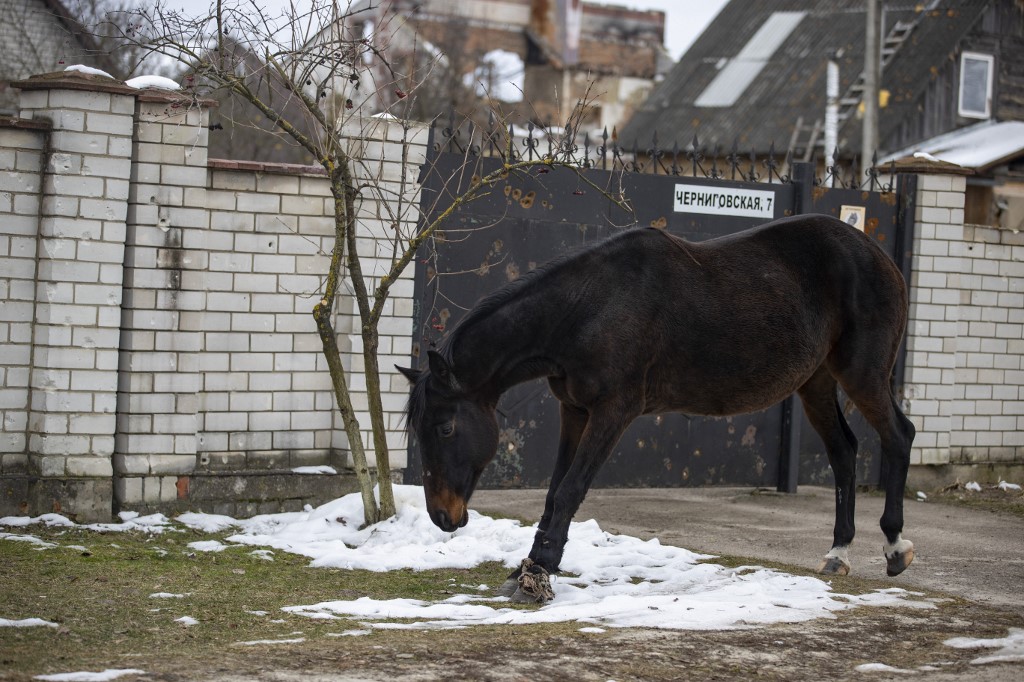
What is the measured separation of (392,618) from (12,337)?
3664mm

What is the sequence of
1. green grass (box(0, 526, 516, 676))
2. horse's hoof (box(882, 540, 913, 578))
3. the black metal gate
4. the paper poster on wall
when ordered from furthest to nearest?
1. the paper poster on wall
2. the black metal gate
3. horse's hoof (box(882, 540, 913, 578))
4. green grass (box(0, 526, 516, 676))

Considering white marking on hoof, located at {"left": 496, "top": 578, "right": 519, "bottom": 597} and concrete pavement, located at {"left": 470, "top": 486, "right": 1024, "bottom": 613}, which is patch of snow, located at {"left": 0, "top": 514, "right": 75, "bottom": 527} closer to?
concrete pavement, located at {"left": 470, "top": 486, "right": 1024, "bottom": 613}

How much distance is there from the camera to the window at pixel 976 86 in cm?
2550

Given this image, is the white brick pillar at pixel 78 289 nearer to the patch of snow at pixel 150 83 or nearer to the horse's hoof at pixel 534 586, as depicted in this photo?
the patch of snow at pixel 150 83

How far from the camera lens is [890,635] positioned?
18.9ft

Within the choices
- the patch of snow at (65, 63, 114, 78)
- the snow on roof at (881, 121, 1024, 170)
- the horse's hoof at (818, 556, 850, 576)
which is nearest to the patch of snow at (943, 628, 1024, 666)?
the horse's hoof at (818, 556, 850, 576)

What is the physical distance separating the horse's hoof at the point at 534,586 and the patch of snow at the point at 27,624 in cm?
215

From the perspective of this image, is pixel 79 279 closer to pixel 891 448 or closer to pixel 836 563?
pixel 836 563

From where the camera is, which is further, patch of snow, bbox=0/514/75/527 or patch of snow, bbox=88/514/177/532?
patch of snow, bbox=88/514/177/532

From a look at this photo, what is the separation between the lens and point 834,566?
7254 millimetres

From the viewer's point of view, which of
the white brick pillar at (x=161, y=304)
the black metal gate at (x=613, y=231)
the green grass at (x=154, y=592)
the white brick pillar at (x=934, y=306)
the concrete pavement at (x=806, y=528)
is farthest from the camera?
the white brick pillar at (x=934, y=306)

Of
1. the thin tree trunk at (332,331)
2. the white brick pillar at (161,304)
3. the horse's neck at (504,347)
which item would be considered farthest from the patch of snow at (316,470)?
the horse's neck at (504,347)

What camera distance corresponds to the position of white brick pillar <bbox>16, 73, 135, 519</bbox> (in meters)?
8.08

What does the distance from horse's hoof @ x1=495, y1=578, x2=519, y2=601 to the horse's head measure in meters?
0.39
